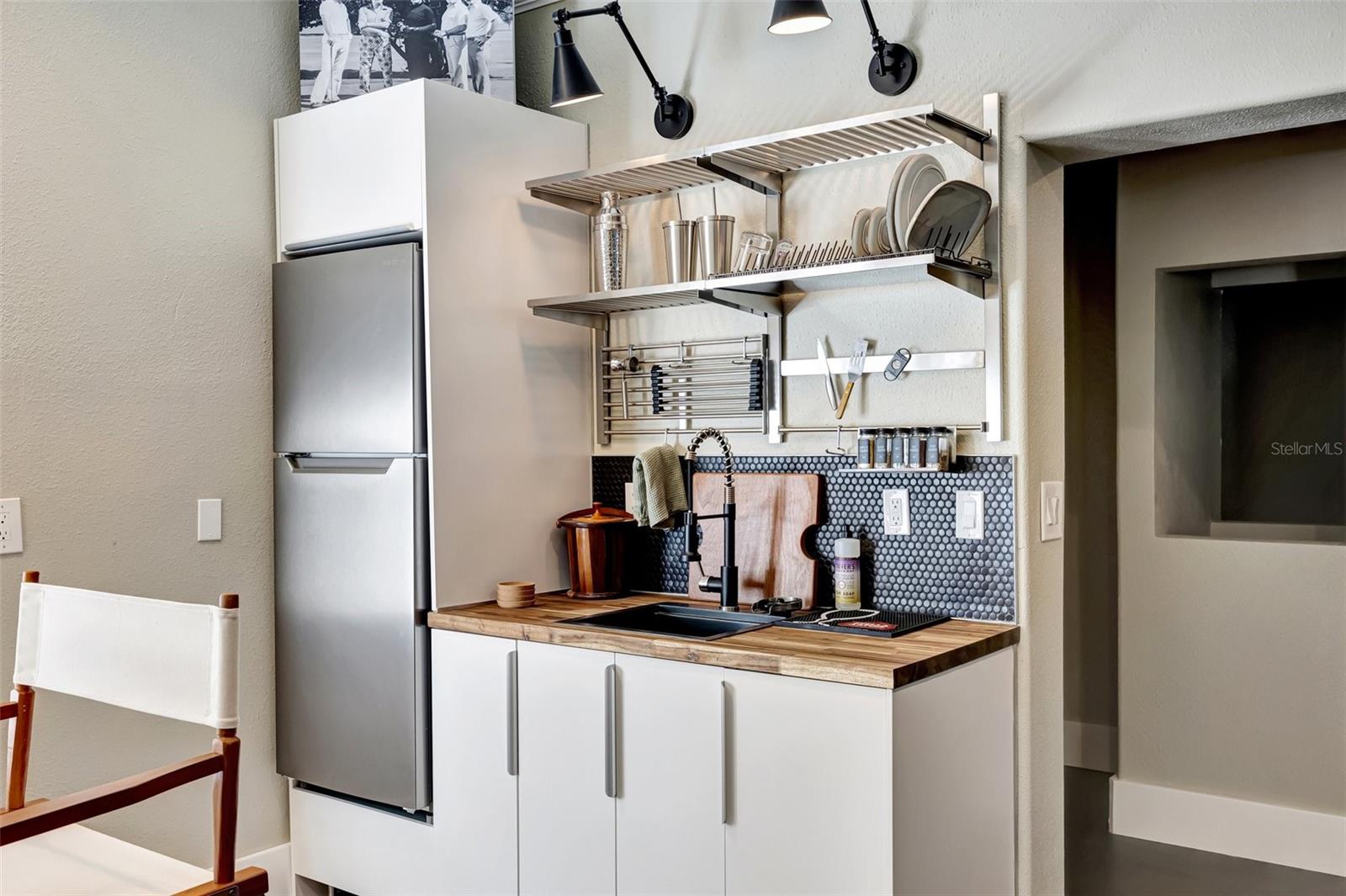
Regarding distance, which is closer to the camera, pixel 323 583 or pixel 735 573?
pixel 735 573

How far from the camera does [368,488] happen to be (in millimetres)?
2756

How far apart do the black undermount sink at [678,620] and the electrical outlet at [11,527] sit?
1.29 m

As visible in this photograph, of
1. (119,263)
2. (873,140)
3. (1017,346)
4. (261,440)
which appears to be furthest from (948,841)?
(119,263)

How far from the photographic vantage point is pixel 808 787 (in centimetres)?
202

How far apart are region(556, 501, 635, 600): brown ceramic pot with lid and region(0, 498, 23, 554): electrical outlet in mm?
1288

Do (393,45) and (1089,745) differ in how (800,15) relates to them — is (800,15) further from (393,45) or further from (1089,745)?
(1089,745)

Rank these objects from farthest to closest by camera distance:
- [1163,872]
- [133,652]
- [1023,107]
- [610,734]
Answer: [1163,872], [1023,107], [610,734], [133,652]

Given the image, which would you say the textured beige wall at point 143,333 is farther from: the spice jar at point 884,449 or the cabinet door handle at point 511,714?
the spice jar at point 884,449

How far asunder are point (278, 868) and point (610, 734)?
1317 millimetres

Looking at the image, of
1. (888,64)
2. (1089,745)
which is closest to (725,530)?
(888,64)

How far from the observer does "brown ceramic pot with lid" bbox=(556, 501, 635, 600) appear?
287 centimetres

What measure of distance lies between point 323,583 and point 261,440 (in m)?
0.46

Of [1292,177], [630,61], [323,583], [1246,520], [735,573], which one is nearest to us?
[735,573]

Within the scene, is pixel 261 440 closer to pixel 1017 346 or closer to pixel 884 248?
pixel 884 248
